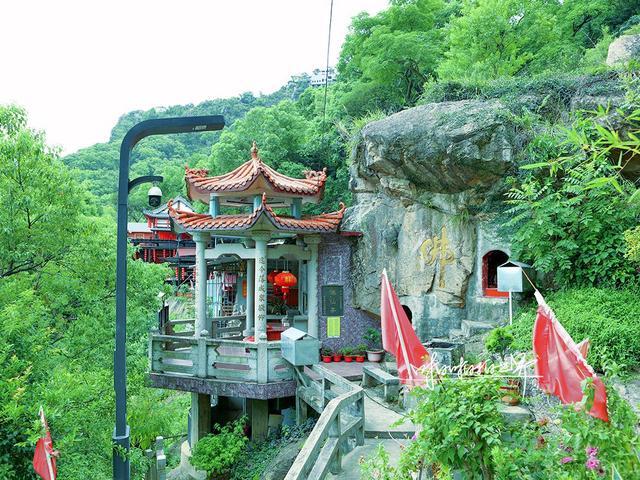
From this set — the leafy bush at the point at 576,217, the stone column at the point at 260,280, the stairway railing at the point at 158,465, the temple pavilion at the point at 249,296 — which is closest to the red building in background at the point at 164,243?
the temple pavilion at the point at 249,296

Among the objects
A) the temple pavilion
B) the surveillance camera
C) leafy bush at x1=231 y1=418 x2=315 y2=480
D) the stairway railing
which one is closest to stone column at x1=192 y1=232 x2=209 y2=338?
the temple pavilion

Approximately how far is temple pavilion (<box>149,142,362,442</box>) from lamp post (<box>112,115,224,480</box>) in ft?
14.7

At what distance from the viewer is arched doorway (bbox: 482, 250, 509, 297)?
11.6 m

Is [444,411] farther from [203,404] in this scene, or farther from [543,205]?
[203,404]

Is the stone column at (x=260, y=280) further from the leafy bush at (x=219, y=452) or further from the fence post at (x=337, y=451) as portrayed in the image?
the fence post at (x=337, y=451)

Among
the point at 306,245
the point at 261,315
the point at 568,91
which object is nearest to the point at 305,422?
the point at 261,315

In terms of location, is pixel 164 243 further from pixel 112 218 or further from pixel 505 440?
pixel 505 440

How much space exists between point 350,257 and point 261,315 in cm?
322

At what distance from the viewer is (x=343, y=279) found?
12.7m

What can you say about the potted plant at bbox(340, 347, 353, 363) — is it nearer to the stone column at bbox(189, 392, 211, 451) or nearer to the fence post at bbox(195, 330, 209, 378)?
the stone column at bbox(189, 392, 211, 451)

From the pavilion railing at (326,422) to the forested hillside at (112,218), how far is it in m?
2.39

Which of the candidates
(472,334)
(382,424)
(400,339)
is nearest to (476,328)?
(472,334)

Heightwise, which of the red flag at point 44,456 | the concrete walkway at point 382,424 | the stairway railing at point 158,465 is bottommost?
the stairway railing at point 158,465

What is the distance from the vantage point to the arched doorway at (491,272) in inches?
458
